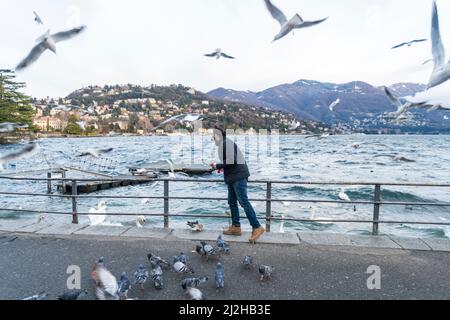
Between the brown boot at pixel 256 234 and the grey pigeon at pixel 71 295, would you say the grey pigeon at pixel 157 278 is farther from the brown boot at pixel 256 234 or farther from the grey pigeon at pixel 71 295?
the brown boot at pixel 256 234

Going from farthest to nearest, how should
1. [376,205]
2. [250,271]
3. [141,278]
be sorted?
[376,205]
[250,271]
[141,278]

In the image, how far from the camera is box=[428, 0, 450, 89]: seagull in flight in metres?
4.68

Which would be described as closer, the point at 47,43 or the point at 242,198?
the point at 242,198

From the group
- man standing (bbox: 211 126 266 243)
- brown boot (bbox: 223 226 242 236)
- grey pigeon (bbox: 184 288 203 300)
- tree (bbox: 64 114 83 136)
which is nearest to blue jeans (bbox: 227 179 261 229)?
man standing (bbox: 211 126 266 243)

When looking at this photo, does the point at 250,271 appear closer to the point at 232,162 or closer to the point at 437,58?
the point at 232,162

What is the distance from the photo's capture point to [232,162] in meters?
5.10

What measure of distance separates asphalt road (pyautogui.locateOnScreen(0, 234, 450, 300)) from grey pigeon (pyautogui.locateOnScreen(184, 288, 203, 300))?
0.48 feet

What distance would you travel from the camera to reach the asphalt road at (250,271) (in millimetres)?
3676

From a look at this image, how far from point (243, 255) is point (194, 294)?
4.95 feet

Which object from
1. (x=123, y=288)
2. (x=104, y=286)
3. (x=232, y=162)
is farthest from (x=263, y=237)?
(x=104, y=286)

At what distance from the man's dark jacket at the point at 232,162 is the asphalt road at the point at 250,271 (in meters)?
1.13
